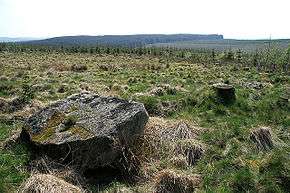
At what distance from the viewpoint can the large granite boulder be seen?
10.7 meters

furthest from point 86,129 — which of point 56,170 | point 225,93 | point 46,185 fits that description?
point 225,93

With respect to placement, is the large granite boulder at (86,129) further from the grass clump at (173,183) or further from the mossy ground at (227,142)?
the grass clump at (173,183)

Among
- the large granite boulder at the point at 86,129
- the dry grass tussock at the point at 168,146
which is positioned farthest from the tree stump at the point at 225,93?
the large granite boulder at the point at 86,129

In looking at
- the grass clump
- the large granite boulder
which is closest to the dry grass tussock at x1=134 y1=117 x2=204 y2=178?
the large granite boulder

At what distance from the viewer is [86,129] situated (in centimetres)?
1112

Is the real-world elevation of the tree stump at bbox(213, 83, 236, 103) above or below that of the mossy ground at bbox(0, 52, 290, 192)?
above

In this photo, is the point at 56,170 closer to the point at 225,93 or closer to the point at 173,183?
the point at 173,183

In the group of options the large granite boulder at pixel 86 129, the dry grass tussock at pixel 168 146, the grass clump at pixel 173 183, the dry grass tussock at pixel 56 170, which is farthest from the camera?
the dry grass tussock at pixel 168 146

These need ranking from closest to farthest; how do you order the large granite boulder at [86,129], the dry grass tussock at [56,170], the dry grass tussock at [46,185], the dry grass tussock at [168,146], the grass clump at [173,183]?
1. the dry grass tussock at [46,185]
2. the grass clump at [173,183]
3. the dry grass tussock at [56,170]
4. the large granite boulder at [86,129]
5. the dry grass tussock at [168,146]

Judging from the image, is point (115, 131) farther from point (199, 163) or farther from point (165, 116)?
point (165, 116)

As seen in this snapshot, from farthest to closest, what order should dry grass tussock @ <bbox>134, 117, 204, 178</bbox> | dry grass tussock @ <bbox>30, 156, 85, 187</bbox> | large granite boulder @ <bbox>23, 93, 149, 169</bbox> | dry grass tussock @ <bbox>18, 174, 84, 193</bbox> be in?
1. dry grass tussock @ <bbox>134, 117, 204, 178</bbox>
2. large granite boulder @ <bbox>23, 93, 149, 169</bbox>
3. dry grass tussock @ <bbox>30, 156, 85, 187</bbox>
4. dry grass tussock @ <bbox>18, 174, 84, 193</bbox>


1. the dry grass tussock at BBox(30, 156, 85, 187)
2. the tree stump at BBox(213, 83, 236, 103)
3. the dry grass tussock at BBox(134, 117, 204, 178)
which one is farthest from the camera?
the tree stump at BBox(213, 83, 236, 103)

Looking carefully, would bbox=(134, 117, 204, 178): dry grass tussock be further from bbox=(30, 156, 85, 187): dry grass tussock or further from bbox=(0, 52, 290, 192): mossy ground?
bbox=(30, 156, 85, 187): dry grass tussock

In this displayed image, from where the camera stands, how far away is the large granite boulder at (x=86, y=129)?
10.7 meters
